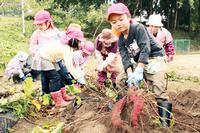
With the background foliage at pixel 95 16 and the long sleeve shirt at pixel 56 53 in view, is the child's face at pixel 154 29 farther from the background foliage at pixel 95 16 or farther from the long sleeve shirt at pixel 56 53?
the background foliage at pixel 95 16

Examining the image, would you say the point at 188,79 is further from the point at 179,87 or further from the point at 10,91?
the point at 10,91

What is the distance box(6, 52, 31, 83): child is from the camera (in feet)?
30.9

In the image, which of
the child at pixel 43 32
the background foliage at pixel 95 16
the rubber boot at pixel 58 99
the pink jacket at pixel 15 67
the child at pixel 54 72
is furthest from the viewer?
the background foliage at pixel 95 16

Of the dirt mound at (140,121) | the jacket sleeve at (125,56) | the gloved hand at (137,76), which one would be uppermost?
the jacket sleeve at (125,56)

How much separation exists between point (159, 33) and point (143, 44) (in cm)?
298

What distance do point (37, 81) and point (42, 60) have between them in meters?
2.70

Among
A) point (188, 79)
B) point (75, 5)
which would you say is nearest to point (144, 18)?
point (75, 5)

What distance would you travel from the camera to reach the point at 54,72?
22.1 feet

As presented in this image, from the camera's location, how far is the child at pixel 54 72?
21.0ft

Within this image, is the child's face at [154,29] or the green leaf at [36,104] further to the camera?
the child's face at [154,29]

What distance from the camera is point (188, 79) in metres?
10.2

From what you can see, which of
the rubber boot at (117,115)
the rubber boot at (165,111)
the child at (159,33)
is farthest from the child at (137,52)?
the child at (159,33)

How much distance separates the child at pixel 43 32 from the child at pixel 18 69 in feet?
3.01

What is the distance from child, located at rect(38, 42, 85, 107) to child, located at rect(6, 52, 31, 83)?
2.56 meters
